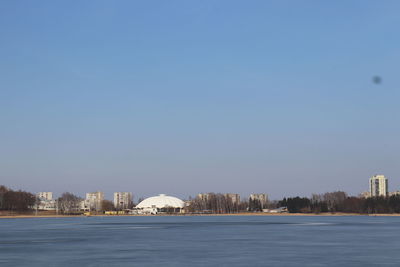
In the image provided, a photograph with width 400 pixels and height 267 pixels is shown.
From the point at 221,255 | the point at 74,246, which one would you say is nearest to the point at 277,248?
the point at 221,255

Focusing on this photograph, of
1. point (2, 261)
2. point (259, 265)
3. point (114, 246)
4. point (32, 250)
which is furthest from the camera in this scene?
point (114, 246)

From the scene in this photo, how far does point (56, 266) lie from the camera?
37094mm

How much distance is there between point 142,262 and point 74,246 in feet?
54.9

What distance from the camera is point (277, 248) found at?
5016 cm

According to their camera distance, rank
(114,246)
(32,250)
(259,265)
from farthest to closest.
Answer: (114,246) → (32,250) → (259,265)

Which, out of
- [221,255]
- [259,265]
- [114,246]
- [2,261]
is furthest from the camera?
[114,246]

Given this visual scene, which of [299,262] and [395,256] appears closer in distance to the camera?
[299,262]

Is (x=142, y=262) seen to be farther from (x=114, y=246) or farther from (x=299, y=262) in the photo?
(x=114, y=246)

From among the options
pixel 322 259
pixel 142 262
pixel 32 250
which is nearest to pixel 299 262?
pixel 322 259

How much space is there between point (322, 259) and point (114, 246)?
70.0ft

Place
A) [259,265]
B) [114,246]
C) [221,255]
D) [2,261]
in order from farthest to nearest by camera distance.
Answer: [114,246]
[221,255]
[2,261]
[259,265]

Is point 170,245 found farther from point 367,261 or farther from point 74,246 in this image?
point 367,261

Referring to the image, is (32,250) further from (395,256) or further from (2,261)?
(395,256)

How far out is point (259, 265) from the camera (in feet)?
121
